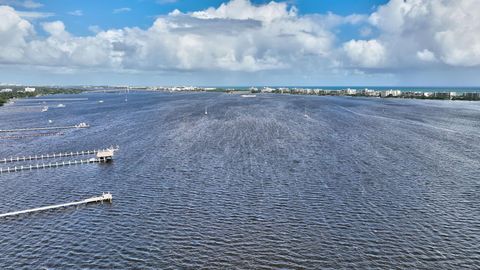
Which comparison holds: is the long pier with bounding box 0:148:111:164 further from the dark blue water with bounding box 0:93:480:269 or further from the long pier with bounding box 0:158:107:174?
the dark blue water with bounding box 0:93:480:269

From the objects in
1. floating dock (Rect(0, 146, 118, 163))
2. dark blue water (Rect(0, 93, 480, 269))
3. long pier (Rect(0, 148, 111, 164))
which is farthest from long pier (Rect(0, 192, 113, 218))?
long pier (Rect(0, 148, 111, 164))

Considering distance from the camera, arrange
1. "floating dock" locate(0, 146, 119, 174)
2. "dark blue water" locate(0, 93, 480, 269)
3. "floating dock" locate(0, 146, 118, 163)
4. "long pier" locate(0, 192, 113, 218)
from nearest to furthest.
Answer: "dark blue water" locate(0, 93, 480, 269), "long pier" locate(0, 192, 113, 218), "floating dock" locate(0, 146, 119, 174), "floating dock" locate(0, 146, 118, 163)

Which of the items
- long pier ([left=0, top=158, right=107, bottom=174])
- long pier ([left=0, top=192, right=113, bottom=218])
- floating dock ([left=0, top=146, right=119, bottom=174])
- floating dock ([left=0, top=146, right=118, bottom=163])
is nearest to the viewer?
long pier ([left=0, top=192, right=113, bottom=218])

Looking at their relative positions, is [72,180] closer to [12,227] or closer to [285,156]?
[12,227]

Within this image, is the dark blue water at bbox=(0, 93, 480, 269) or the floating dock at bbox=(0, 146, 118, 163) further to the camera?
the floating dock at bbox=(0, 146, 118, 163)

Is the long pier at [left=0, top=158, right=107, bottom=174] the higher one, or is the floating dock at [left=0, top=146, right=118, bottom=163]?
the floating dock at [left=0, top=146, right=118, bottom=163]

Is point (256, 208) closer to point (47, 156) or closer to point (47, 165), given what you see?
point (47, 165)

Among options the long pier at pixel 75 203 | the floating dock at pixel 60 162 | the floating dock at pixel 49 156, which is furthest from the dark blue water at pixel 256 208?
the floating dock at pixel 49 156

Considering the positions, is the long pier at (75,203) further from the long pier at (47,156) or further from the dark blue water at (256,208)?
the long pier at (47,156)

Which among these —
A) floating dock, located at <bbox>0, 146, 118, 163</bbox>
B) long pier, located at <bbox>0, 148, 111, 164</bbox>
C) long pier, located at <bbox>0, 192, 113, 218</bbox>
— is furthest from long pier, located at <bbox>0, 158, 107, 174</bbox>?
long pier, located at <bbox>0, 192, 113, 218</bbox>
